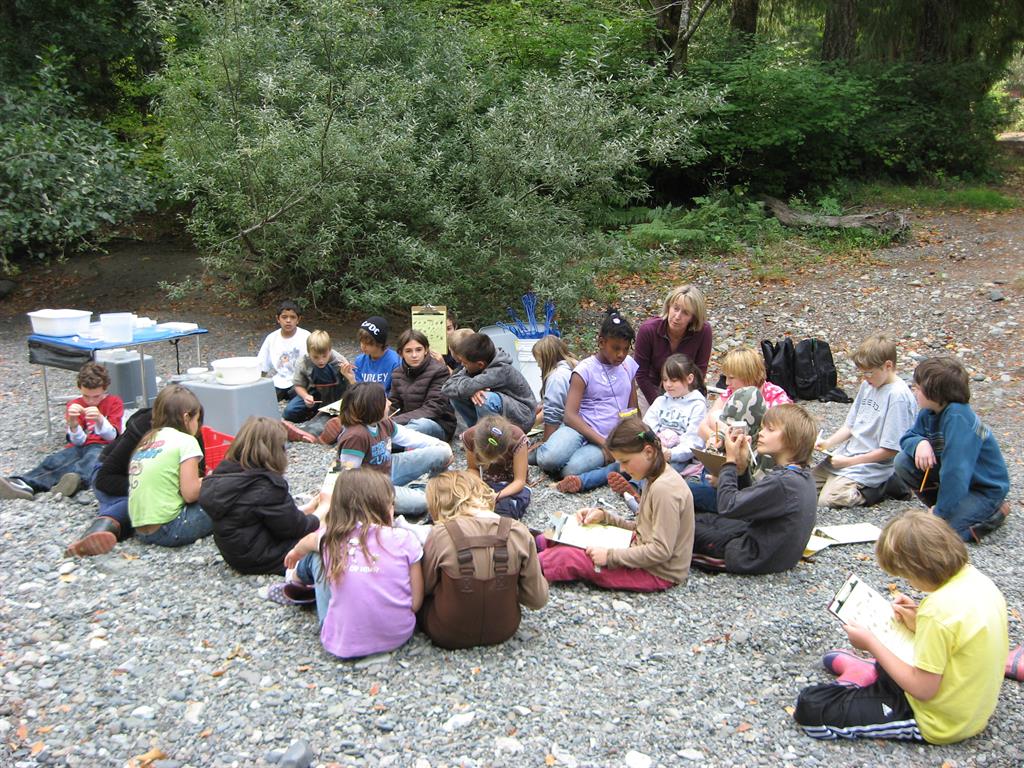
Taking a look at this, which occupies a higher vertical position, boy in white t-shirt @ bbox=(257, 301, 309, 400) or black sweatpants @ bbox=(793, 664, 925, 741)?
boy in white t-shirt @ bbox=(257, 301, 309, 400)

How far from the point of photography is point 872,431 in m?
5.60

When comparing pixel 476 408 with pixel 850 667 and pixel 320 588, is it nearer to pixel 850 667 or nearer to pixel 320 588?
pixel 320 588

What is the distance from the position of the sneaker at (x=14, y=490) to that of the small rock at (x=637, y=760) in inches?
165

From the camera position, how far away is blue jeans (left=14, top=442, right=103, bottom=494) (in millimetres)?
5645

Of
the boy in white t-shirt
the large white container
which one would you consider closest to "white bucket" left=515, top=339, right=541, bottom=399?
the boy in white t-shirt

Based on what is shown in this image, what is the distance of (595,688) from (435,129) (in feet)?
27.1

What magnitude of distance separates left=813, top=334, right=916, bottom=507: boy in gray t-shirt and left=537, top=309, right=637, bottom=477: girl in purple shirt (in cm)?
135

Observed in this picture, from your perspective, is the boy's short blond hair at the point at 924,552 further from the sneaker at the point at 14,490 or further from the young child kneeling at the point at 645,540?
the sneaker at the point at 14,490

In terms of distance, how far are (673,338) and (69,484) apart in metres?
4.09

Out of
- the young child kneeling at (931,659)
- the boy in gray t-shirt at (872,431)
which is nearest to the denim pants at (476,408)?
the boy in gray t-shirt at (872,431)

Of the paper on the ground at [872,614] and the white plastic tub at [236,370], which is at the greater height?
the white plastic tub at [236,370]

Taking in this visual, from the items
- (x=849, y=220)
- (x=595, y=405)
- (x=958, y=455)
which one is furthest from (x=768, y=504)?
(x=849, y=220)

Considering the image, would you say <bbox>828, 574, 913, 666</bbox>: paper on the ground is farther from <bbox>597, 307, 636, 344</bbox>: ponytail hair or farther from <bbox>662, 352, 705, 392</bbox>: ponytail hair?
<bbox>597, 307, 636, 344</bbox>: ponytail hair

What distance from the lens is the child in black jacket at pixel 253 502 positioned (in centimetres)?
426
